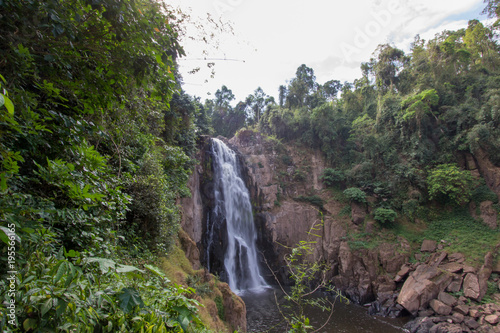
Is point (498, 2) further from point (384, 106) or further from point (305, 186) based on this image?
point (305, 186)

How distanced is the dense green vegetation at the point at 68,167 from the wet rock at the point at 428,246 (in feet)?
58.7

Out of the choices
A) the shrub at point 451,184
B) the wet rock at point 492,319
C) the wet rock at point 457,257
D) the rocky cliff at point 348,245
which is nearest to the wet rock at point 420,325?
the rocky cliff at point 348,245

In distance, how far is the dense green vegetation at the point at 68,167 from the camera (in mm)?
1420

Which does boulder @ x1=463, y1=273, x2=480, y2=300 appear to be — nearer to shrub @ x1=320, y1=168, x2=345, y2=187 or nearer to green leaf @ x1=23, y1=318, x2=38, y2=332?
shrub @ x1=320, y1=168, x2=345, y2=187

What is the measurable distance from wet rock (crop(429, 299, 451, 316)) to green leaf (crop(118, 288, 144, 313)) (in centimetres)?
1531

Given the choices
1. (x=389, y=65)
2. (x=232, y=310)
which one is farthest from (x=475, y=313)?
(x=389, y=65)

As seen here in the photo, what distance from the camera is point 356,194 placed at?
768 inches

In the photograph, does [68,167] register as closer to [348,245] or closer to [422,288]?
[422,288]

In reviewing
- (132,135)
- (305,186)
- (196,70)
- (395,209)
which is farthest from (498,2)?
(132,135)

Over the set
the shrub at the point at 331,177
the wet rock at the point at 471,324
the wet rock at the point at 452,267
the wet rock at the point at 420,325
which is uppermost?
the shrub at the point at 331,177

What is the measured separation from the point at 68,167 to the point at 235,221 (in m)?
16.7

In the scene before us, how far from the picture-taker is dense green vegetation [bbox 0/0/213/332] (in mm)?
1420

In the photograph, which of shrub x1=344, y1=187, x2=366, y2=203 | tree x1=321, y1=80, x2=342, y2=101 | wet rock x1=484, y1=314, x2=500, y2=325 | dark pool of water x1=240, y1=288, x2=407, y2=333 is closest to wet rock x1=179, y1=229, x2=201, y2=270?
dark pool of water x1=240, y1=288, x2=407, y2=333

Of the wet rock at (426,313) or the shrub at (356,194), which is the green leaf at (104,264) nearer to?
the wet rock at (426,313)
